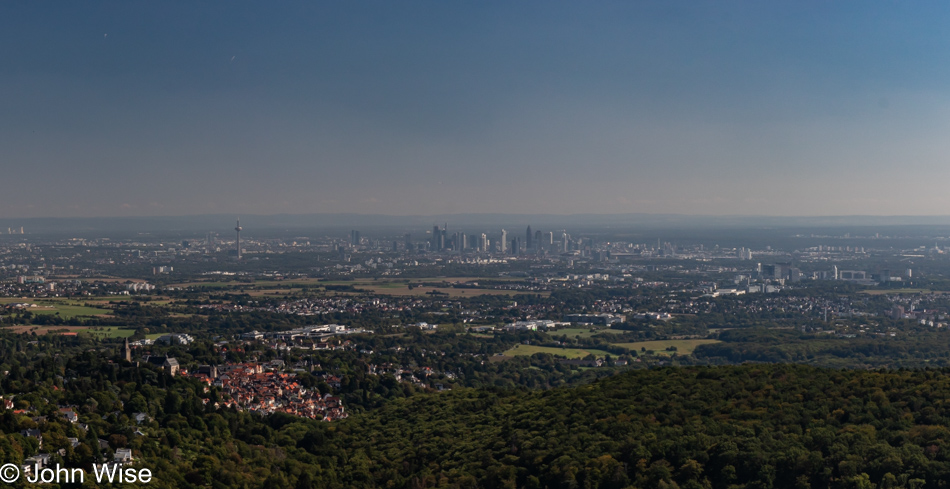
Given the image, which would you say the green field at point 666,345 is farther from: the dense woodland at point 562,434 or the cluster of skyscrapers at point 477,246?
the cluster of skyscrapers at point 477,246

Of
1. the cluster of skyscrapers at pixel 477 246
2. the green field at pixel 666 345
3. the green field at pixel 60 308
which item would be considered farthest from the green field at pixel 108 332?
the cluster of skyscrapers at pixel 477 246

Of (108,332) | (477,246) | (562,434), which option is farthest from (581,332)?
(477,246)

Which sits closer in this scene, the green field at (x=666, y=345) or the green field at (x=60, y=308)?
the green field at (x=666, y=345)

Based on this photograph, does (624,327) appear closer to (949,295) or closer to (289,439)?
(949,295)

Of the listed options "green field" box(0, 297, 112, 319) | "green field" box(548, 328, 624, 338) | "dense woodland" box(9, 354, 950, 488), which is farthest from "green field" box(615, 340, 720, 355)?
"green field" box(0, 297, 112, 319)

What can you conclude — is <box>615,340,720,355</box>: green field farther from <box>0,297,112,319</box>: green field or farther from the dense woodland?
<box>0,297,112,319</box>: green field

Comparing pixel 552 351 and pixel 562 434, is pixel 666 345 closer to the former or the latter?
pixel 552 351
